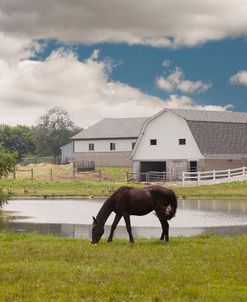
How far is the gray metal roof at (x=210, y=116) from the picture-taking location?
74.8m

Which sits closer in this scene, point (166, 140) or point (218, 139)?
point (218, 139)

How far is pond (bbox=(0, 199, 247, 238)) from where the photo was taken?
25.6 m

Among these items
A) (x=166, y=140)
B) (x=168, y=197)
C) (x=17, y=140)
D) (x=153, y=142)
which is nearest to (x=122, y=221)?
(x=168, y=197)

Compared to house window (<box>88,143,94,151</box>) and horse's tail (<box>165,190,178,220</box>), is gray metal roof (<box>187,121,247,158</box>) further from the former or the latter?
horse's tail (<box>165,190,178,220</box>)

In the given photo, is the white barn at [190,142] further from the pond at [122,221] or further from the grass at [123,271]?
the grass at [123,271]

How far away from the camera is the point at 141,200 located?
1908 cm

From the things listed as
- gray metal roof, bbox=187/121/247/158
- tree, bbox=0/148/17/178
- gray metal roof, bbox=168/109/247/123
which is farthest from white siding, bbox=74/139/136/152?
tree, bbox=0/148/17/178

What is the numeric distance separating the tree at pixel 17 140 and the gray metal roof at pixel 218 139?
10506cm

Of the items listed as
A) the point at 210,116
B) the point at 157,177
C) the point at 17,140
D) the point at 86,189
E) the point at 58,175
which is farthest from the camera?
the point at 17,140

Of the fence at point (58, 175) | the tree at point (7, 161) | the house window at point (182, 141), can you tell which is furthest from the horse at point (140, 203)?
the house window at point (182, 141)

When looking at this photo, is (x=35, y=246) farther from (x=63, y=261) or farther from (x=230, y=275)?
(x=230, y=275)

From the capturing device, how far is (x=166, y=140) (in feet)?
248

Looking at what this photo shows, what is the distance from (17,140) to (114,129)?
91066mm

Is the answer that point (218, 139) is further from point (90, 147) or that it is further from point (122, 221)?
point (122, 221)
